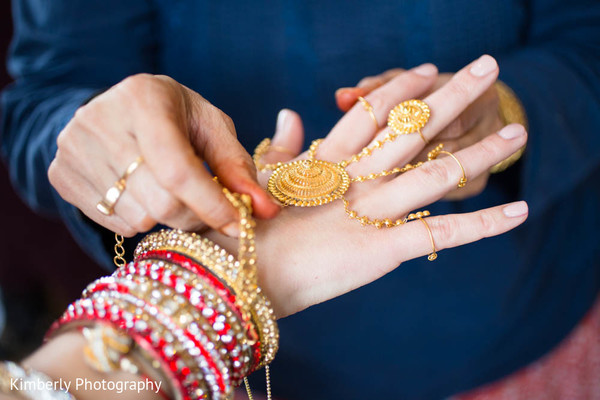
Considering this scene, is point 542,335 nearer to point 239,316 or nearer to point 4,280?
point 239,316

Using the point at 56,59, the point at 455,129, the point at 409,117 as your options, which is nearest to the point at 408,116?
the point at 409,117

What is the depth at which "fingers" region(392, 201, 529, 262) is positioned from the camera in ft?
1.90

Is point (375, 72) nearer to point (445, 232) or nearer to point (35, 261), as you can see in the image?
point (445, 232)

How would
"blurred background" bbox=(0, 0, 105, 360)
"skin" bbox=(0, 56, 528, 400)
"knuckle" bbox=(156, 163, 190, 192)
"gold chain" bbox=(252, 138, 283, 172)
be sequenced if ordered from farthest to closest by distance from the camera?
"blurred background" bbox=(0, 0, 105, 360), "gold chain" bbox=(252, 138, 283, 172), "skin" bbox=(0, 56, 528, 400), "knuckle" bbox=(156, 163, 190, 192)

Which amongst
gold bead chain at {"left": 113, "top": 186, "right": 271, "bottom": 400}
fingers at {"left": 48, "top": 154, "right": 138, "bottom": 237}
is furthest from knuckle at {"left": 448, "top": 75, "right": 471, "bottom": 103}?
fingers at {"left": 48, "top": 154, "right": 138, "bottom": 237}

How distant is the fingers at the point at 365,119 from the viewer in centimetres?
70

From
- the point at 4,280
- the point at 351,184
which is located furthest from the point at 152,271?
the point at 4,280

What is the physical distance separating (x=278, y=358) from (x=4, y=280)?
0.91 meters

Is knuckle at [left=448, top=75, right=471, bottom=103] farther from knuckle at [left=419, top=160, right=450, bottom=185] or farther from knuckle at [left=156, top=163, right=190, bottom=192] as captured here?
knuckle at [left=156, top=163, right=190, bottom=192]

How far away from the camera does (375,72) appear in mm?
837

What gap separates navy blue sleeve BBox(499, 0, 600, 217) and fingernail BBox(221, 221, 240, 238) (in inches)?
20.3

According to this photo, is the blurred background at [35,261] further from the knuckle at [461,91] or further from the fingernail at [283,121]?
the knuckle at [461,91]

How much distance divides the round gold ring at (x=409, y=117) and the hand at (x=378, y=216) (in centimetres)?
1

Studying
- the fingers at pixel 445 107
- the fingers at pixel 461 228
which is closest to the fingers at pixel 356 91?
the fingers at pixel 445 107
